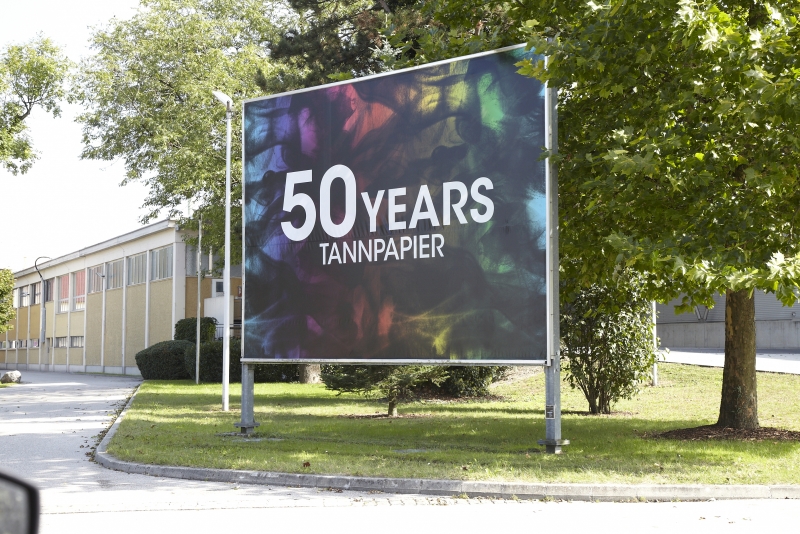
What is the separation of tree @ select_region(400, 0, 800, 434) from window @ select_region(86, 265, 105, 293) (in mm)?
48068

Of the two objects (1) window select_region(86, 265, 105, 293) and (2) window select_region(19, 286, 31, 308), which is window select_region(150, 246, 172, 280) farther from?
(2) window select_region(19, 286, 31, 308)

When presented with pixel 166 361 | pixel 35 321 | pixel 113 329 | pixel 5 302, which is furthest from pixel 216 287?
pixel 35 321

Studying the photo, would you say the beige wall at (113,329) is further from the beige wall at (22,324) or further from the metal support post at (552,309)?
the metal support post at (552,309)

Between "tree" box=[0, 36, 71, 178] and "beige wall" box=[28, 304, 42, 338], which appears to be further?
"beige wall" box=[28, 304, 42, 338]

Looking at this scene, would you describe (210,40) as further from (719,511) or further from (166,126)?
(719,511)

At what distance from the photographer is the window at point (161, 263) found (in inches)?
1887

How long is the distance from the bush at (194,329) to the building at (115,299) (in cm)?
49

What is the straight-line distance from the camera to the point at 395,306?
546 inches

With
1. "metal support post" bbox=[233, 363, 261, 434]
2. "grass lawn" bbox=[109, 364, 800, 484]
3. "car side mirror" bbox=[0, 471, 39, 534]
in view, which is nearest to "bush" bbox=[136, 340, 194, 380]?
"grass lawn" bbox=[109, 364, 800, 484]

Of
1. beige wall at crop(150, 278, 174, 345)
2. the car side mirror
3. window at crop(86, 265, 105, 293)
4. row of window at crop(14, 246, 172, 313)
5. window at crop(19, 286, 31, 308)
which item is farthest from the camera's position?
window at crop(19, 286, 31, 308)

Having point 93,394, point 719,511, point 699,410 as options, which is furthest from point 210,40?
point 719,511

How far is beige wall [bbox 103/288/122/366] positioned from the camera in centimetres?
5403

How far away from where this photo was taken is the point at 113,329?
54938 millimetres

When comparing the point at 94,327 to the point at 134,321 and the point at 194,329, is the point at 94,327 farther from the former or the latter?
the point at 194,329
